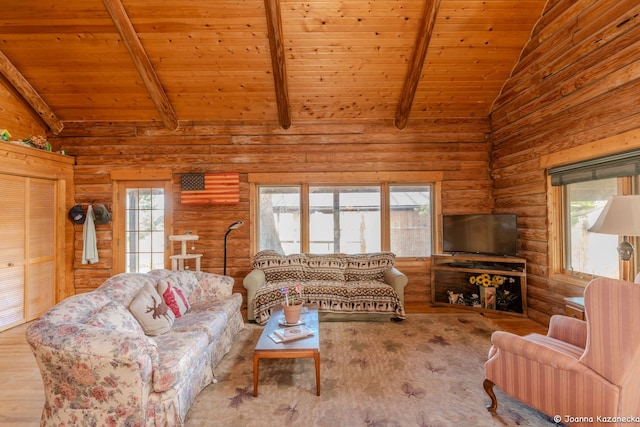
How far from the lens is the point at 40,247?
173 inches

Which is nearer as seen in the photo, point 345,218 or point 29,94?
point 29,94

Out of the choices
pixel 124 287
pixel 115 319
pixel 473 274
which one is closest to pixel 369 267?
pixel 473 274

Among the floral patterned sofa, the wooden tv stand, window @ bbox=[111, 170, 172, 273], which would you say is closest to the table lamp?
the wooden tv stand

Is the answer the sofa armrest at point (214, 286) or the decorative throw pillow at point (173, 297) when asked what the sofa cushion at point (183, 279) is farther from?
the decorative throw pillow at point (173, 297)

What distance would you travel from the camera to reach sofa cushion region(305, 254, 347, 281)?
4.47m

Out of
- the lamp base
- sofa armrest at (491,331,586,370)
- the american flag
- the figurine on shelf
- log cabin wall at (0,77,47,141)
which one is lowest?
the figurine on shelf

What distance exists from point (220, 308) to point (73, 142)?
13.8 feet

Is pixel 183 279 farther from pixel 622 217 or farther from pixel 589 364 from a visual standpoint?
pixel 622 217

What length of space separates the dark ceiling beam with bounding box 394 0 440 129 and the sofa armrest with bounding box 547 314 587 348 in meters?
3.26

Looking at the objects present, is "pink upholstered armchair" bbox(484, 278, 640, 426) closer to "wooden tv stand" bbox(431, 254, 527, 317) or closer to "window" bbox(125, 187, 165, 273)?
"wooden tv stand" bbox(431, 254, 527, 317)

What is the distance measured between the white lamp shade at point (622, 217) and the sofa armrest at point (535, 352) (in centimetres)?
100

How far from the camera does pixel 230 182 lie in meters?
4.87

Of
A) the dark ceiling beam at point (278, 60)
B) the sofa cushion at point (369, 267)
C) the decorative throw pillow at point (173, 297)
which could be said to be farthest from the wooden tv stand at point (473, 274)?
the decorative throw pillow at point (173, 297)

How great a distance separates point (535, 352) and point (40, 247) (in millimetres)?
6081
